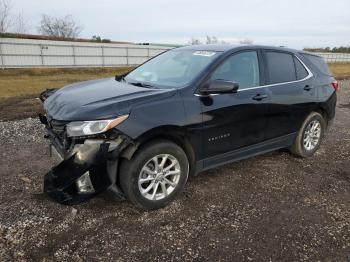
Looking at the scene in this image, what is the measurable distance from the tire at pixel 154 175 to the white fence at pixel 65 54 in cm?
2189

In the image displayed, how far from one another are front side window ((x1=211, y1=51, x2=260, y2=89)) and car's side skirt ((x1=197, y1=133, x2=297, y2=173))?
0.83m

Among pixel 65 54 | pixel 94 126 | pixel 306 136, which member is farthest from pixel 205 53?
pixel 65 54

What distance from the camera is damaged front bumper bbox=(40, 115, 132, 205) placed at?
3326 mm

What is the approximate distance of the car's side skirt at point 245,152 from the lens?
4188 mm

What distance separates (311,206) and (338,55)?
53.4 m

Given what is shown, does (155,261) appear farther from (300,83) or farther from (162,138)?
(300,83)

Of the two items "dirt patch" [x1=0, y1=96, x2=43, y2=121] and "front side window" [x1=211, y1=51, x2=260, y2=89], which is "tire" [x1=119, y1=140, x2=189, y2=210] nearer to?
"front side window" [x1=211, y1=51, x2=260, y2=89]

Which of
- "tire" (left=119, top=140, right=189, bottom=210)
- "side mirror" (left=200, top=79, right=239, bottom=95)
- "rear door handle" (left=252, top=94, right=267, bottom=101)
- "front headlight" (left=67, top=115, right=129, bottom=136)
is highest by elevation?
"side mirror" (left=200, top=79, right=239, bottom=95)

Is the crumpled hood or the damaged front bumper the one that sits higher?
the crumpled hood

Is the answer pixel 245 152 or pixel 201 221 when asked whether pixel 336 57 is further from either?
pixel 201 221

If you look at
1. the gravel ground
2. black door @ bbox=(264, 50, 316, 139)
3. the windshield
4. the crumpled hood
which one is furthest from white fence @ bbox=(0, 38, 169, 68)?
black door @ bbox=(264, 50, 316, 139)

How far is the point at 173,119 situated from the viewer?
368cm

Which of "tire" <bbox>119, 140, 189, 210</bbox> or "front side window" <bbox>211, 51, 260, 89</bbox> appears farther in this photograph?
"front side window" <bbox>211, 51, 260, 89</bbox>

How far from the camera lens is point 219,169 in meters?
5.09
